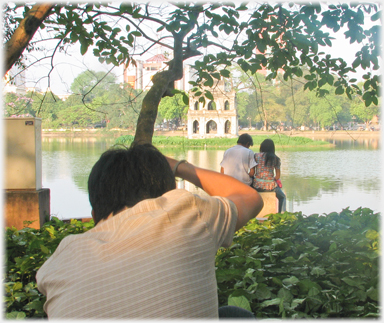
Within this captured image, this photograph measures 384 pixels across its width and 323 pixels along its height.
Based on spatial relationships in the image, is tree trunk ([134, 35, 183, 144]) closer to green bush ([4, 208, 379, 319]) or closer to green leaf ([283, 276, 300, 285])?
green bush ([4, 208, 379, 319])

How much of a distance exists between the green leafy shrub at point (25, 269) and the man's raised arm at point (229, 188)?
124 cm

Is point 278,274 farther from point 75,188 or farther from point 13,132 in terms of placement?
point 75,188

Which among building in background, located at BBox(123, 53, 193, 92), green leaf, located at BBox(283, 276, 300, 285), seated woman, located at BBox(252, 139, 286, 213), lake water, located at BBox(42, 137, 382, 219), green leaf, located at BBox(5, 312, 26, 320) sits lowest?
lake water, located at BBox(42, 137, 382, 219)

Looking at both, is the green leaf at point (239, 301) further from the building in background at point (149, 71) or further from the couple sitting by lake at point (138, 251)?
the building in background at point (149, 71)

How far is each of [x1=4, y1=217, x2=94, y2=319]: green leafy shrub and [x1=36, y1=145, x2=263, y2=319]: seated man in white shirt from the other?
1.22 m

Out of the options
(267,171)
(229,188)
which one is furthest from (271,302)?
(267,171)

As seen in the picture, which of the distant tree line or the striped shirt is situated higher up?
the distant tree line

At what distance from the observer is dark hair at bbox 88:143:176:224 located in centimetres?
111

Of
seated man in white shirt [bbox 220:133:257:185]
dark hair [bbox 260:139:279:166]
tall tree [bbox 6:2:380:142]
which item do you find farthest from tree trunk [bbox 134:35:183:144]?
dark hair [bbox 260:139:279:166]

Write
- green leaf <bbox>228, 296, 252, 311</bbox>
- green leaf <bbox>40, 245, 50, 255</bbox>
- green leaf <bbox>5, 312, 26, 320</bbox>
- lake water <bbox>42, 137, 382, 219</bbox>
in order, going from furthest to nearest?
1. lake water <bbox>42, 137, 382, 219</bbox>
2. green leaf <bbox>40, 245, 50, 255</bbox>
3. green leaf <bbox>5, 312, 26, 320</bbox>
4. green leaf <bbox>228, 296, 252, 311</bbox>

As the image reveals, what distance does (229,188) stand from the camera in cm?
129

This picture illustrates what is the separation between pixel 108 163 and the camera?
1.13m

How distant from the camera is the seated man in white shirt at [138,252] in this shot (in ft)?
3.02

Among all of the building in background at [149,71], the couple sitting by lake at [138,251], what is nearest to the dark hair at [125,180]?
the couple sitting by lake at [138,251]
